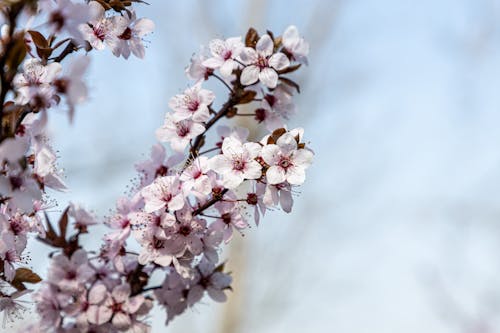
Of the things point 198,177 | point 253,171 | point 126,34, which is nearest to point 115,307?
point 198,177

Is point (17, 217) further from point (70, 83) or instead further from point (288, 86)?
point (288, 86)

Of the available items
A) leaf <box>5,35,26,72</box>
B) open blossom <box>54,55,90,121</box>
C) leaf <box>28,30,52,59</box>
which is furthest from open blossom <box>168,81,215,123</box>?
leaf <box>5,35,26,72</box>

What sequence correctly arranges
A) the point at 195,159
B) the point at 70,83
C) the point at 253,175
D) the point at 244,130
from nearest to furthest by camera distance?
the point at 70,83, the point at 253,175, the point at 195,159, the point at 244,130

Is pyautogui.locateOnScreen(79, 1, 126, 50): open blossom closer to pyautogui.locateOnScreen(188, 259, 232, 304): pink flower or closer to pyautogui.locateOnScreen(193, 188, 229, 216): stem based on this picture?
pyautogui.locateOnScreen(193, 188, 229, 216): stem

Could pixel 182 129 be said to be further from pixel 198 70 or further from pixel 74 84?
pixel 74 84

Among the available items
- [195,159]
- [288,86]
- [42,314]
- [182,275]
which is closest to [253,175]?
[195,159]

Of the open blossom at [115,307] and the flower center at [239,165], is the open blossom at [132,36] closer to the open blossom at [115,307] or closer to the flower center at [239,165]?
the flower center at [239,165]

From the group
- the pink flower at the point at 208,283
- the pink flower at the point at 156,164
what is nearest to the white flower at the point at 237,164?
the pink flower at the point at 156,164
